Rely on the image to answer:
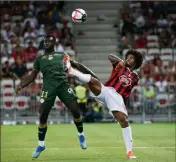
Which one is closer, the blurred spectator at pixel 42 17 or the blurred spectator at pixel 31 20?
the blurred spectator at pixel 31 20

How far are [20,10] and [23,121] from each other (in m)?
8.35

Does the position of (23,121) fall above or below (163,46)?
below

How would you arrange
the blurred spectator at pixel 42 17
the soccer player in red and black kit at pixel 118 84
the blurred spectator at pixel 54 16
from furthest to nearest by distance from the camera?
the blurred spectator at pixel 42 17
the blurred spectator at pixel 54 16
the soccer player in red and black kit at pixel 118 84

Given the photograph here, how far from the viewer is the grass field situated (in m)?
14.6

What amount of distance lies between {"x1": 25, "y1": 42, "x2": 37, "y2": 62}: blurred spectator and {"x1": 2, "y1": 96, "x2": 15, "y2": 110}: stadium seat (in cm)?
329

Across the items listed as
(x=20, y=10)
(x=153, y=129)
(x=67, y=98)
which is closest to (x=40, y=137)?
(x=67, y=98)

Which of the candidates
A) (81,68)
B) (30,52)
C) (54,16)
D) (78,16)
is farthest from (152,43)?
(81,68)

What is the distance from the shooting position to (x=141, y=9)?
35.0 meters

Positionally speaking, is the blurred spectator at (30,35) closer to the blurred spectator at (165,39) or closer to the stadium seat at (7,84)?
the stadium seat at (7,84)

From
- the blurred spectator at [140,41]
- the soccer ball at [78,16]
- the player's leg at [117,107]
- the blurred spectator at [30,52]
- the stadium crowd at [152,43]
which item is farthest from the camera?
the blurred spectator at [140,41]

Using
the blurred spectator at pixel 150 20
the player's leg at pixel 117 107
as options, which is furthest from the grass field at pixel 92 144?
the blurred spectator at pixel 150 20

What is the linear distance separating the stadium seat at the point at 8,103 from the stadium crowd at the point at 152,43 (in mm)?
5130

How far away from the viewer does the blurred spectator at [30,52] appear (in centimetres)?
3042

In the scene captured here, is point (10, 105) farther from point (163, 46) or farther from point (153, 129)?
point (163, 46)
